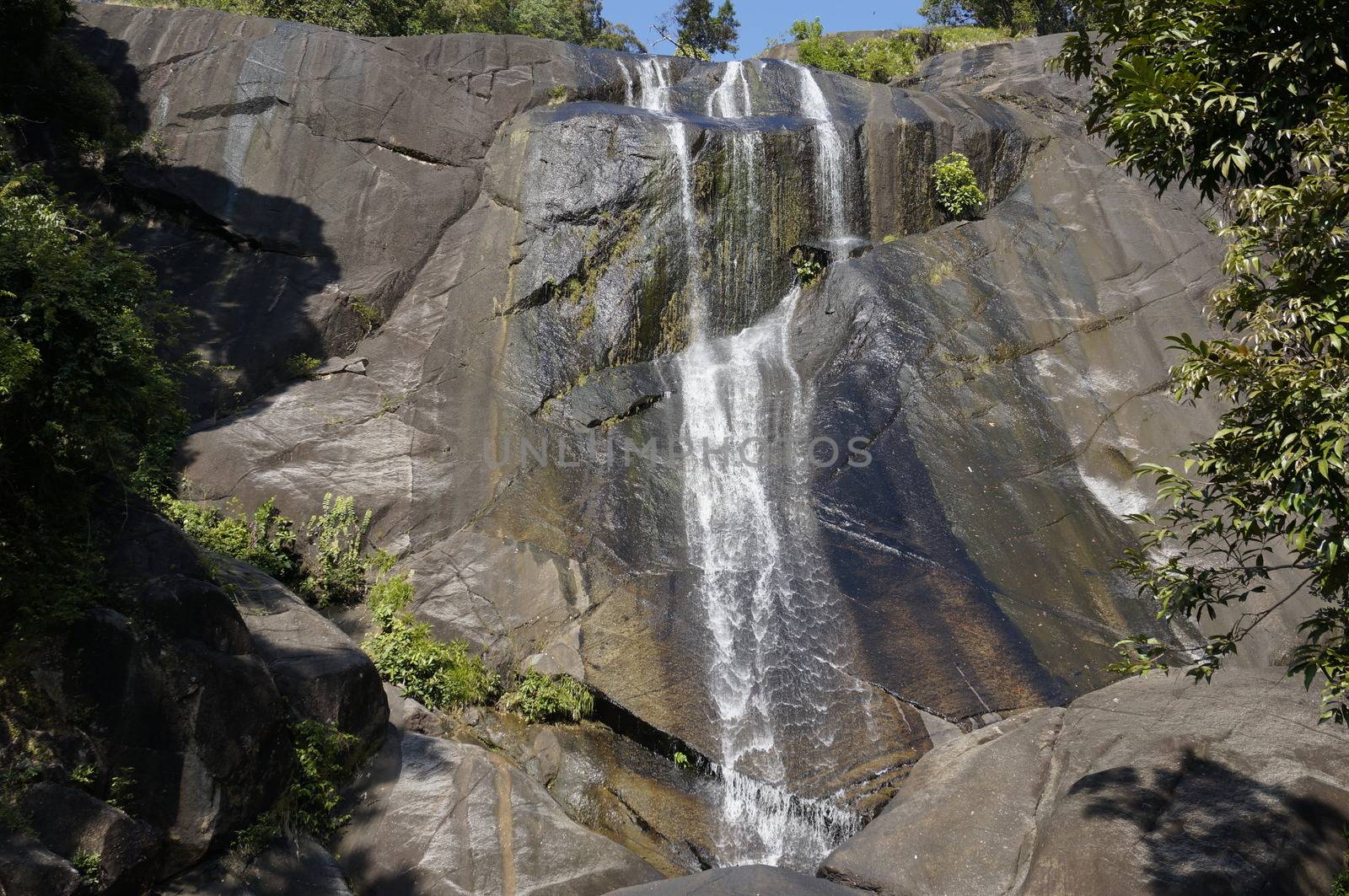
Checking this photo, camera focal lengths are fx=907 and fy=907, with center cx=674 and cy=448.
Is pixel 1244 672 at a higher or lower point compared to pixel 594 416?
lower

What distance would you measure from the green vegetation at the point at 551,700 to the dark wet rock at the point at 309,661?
1925mm

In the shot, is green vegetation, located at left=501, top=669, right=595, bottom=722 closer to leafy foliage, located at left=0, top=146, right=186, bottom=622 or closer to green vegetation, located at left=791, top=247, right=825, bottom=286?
leafy foliage, located at left=0, top=146, right=186, bottom=622

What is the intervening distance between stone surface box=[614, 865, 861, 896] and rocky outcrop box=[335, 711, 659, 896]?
1.07 meters

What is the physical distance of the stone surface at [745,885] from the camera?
707 cm

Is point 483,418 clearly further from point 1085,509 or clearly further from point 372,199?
point 1085,509

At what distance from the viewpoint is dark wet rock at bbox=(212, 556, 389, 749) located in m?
8.99

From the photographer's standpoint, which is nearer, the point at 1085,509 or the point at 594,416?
the point at 1085,509

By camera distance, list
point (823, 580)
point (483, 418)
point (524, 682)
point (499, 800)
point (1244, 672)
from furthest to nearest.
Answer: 1. point (483, 418)
2. point (823, 580)
3. point (524, 682)
4. point (1244, 672)
5. point (499, 800)

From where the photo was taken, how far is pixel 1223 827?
7621 mm

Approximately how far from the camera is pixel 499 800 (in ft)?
29.9

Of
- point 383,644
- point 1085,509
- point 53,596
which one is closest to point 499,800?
point 383,644

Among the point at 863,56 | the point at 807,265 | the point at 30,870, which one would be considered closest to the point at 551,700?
the point at 30,870

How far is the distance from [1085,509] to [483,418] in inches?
367

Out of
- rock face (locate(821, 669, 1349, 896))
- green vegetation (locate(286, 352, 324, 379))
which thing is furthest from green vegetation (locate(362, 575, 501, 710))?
green vegetation (locate(286, 352, 324, 379))
